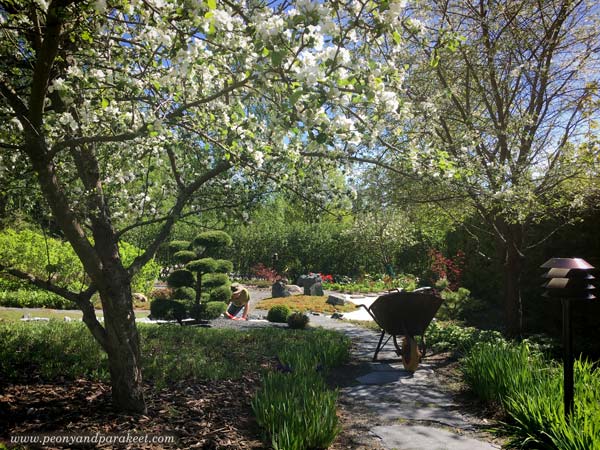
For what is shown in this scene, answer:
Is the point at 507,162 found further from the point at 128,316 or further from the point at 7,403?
the point at 7,403

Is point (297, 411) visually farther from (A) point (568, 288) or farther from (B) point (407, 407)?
(A) point (568, 288)

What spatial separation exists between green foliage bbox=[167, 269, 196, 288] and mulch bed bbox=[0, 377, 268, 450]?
4667mm

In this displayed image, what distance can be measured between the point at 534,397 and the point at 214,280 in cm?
717

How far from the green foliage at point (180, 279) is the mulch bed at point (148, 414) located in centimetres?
467

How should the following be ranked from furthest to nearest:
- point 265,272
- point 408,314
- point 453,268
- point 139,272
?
point 265,272
point 139,272
point 453,268
point 408,314

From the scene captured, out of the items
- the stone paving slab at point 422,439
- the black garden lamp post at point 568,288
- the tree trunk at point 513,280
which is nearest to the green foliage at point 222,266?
the tree trunk at point 513,280

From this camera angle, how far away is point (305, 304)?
41.7 feet

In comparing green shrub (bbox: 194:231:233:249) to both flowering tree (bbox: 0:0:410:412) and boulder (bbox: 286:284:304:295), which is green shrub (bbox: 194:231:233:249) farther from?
boulder (bbox: 286:284:304:295)

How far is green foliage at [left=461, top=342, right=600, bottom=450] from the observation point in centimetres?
267

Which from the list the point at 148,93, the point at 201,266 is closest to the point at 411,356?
the point at 148,93

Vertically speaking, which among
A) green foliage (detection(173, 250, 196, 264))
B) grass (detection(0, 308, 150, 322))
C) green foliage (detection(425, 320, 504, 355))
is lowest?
grass (detection(0, 308, 150, 322))

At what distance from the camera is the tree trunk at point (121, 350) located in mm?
3434

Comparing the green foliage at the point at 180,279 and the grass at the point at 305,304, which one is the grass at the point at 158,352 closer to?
the green foliage at the point at 180,279

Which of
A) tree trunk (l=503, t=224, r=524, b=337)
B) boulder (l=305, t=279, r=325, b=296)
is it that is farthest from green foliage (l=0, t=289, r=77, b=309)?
tree trunk (l=503, t=224, r=524, b=337)
